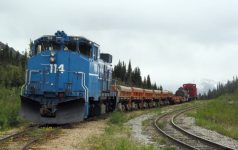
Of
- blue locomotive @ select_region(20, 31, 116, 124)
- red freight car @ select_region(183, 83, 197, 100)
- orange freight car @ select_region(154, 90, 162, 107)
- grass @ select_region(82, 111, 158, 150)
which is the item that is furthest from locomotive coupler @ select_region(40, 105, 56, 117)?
red freight car @ select_region(183, 83, 197, 100)

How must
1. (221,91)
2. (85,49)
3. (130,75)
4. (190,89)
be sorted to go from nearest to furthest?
1. (85,49)
2. (190,89)
3. (130,75)
4. (221,91)

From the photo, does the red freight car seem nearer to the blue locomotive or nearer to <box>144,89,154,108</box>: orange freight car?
<box>144,89,154,108</box>: orange freight car

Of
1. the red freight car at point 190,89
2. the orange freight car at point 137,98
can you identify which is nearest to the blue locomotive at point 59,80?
the orange freight car at point 137,98

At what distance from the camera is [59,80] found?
63.0 ft

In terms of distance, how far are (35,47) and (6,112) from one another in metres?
3.15

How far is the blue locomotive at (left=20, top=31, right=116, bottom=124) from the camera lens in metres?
18.8

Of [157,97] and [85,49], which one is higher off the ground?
[85,49]

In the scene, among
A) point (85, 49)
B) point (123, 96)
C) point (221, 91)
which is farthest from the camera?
point (221, 91)

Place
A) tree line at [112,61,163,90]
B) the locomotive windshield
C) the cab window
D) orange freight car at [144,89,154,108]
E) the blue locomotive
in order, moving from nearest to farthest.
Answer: the blue locomotive → the locomotive windshield → the cab window → orange freight car at [144,89,154,108] → tree line at [112,61,163,90]

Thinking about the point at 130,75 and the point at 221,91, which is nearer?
the point at 130,75

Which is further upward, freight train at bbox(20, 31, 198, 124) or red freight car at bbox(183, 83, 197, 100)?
red freight car at bbox(183, 83, 197, 100)

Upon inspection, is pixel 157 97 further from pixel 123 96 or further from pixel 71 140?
pixel 71 140

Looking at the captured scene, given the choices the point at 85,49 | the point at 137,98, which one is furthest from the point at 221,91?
the point at 85,49

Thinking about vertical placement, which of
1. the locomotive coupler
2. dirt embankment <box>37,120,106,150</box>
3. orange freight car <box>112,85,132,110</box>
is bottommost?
dirt embankment <box>37,120,106,150</box>
